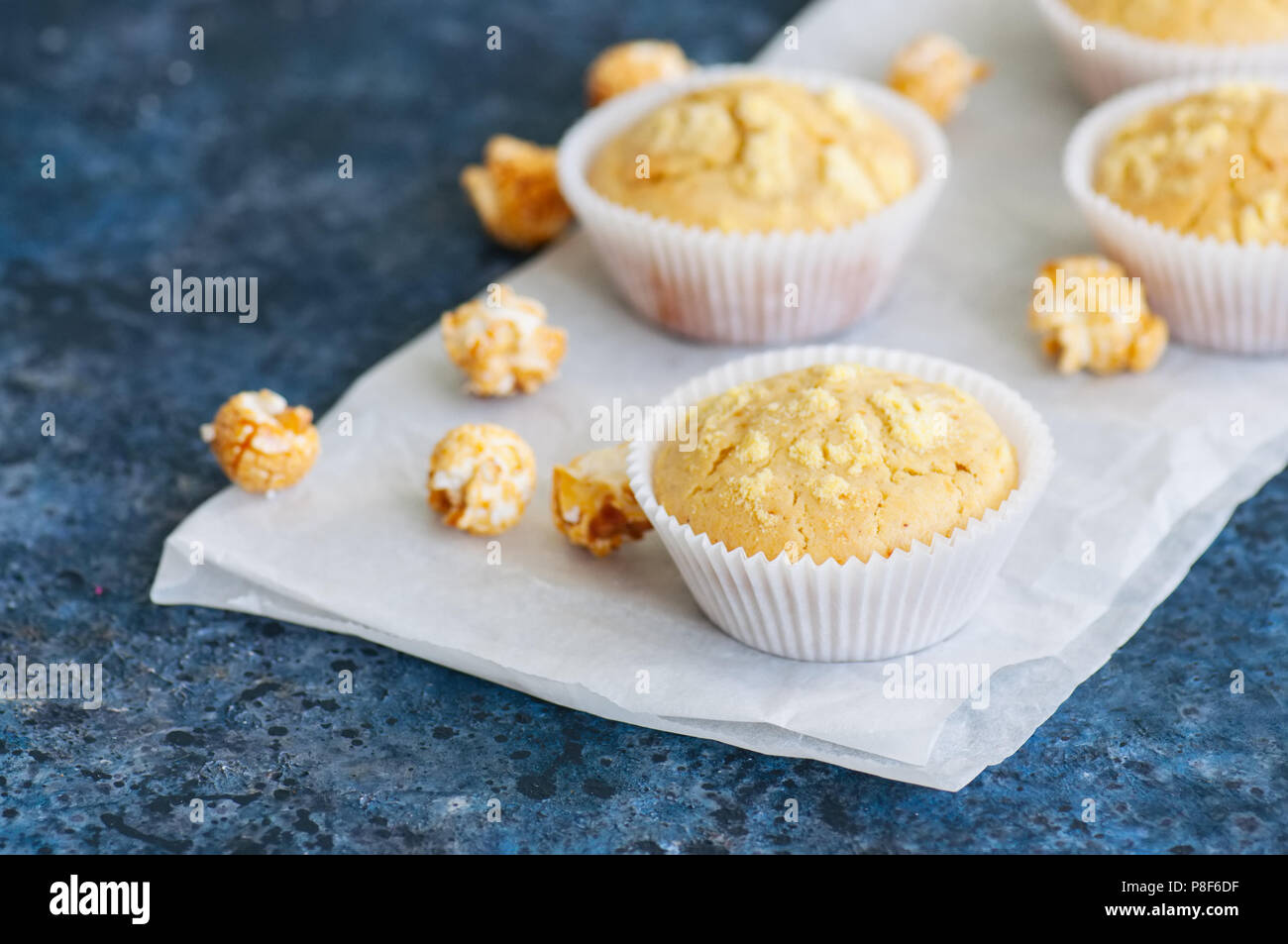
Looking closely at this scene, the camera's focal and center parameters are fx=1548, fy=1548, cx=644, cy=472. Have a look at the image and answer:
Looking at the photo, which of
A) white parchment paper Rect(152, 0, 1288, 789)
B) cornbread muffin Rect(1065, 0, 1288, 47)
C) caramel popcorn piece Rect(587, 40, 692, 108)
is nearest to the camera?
white parchment paper Rect(152, 0, 1288, 789)

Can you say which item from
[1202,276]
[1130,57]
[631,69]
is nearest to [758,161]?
[631,69]

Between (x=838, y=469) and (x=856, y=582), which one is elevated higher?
(x=838, y=469)

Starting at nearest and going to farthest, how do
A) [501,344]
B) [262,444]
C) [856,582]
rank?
1. [856,582]
2. [262,444]
3. [501,344]

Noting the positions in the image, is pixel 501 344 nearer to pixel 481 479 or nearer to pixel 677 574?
pixel 481 479

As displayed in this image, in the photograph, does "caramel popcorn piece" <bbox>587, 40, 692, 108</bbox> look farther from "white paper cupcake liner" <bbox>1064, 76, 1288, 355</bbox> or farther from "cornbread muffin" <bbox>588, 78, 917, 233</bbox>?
"white paper cupcake liner" <bbox>1064, 76, 1288, 355</bbox>

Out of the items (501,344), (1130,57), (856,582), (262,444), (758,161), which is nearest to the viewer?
(856,582)

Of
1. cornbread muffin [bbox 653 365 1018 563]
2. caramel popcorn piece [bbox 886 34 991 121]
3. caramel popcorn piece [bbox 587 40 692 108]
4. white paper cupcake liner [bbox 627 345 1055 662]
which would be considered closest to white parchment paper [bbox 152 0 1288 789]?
white paper cupcake liner [bbox 627 345 1055 662]
